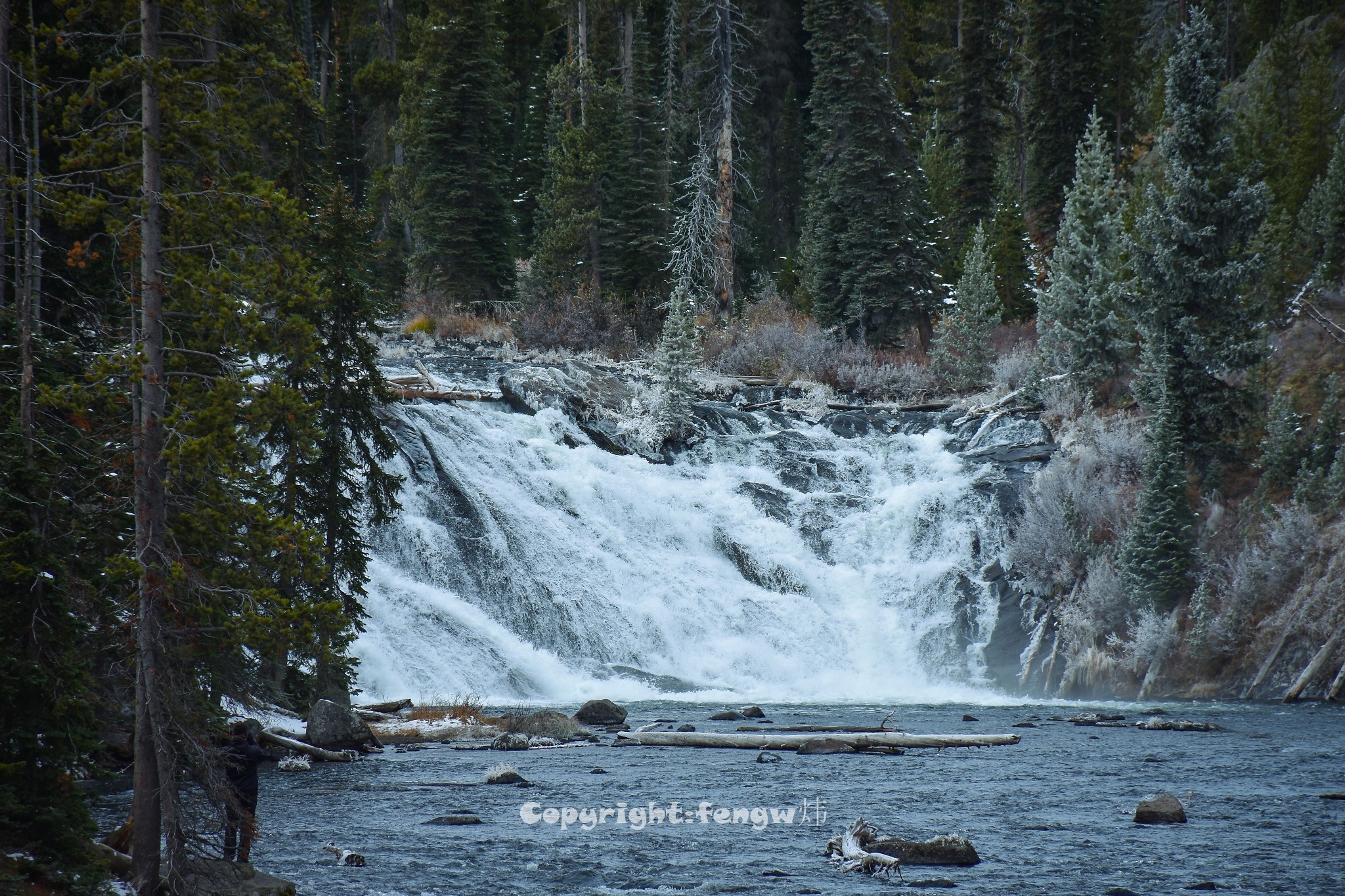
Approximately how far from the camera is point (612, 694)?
22.0 metres

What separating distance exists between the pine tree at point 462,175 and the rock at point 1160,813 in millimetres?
33620

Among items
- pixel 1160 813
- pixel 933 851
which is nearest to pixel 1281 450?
pixel 1160 813

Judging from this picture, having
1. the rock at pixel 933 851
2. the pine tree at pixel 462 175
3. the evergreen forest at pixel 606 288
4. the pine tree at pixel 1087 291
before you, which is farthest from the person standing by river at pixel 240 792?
the pine tree at pixel 462 175

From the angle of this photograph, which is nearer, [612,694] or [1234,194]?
[612,694]

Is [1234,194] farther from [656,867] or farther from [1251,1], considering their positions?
[1251,1]

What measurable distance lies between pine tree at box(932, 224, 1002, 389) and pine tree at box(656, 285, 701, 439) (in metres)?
8.61

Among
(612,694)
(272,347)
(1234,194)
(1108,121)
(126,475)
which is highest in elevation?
(1108,121)

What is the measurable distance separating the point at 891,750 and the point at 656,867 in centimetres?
649

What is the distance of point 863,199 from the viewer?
123 ft

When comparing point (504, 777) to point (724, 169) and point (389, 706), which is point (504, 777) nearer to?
point (389, 706)

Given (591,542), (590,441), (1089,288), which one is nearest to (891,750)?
(591,542)

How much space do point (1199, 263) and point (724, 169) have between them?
1964 centimetres

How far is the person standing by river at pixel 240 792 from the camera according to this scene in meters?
7.88

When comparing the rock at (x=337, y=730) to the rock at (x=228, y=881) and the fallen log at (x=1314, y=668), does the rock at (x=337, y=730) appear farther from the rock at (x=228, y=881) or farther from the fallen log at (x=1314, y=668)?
the fallen log at (x=1314, y=668)
